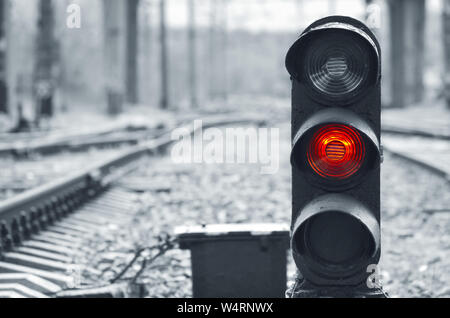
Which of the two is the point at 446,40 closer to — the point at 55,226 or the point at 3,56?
the point at 3,56

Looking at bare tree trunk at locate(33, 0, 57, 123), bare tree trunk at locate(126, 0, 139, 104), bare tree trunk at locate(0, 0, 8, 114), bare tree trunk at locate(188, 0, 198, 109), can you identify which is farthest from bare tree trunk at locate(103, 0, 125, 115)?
bare tree trunk at locate(188, 0, 198, 109)

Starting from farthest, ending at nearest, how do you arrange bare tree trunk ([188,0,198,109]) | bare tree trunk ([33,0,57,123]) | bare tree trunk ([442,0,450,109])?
bare tree trunk ([188,0,198,109])
bare tree trunk ([442,0,450,109])
bare tree trunk ([33,0,57,123])

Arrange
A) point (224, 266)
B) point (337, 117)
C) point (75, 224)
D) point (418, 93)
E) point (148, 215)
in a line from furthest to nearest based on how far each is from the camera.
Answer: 1. point (418, 93)
2. point (148, 215)
3. point (75, 224)
4. point (224, 266)
5. point (337, 117)

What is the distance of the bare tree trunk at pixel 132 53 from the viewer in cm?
3491

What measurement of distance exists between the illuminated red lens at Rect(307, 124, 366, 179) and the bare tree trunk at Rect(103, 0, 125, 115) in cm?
2483

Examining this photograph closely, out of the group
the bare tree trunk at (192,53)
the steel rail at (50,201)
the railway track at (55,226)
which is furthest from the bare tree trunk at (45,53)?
the bare tree trunk at (192,53)

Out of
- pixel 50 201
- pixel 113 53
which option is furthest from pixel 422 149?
pixel 113 53

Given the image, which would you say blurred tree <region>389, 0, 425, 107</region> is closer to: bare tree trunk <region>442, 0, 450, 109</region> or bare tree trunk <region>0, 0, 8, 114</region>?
bare tree trunk <region>442, 0, 450, 109</region>

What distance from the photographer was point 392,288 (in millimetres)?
4199

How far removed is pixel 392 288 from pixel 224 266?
4.56ft

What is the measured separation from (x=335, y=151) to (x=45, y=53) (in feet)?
61.0

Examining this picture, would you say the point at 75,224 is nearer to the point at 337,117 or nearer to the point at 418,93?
the point at 337,117

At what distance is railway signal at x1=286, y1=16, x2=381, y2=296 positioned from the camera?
2.26 metres
